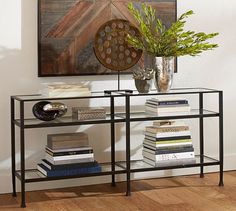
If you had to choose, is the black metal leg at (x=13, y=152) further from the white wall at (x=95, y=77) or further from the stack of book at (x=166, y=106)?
the stack of book at (x=166, y=106)

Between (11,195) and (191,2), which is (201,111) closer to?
(191,2)

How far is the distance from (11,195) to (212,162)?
1215mm

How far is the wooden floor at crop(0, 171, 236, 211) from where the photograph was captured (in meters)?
3.16

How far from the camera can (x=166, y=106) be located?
3.49 m

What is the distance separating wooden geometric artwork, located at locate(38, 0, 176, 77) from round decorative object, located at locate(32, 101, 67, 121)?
258 mm

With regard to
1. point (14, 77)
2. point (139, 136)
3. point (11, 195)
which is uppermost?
point (14, 77)

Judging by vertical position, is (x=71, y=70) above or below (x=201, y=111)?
above

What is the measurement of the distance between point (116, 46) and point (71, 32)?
281 millimetres

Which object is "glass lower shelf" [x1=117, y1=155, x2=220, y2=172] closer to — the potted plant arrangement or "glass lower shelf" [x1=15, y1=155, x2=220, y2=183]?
"glass lower shelf" [x1=15, y1=155, x2=220, y2=183]

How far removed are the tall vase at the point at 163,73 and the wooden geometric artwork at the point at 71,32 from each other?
316mm

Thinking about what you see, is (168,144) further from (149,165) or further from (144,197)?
(144,197)

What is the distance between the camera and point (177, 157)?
11.6ft

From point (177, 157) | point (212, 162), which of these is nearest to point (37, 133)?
point (177, 157)

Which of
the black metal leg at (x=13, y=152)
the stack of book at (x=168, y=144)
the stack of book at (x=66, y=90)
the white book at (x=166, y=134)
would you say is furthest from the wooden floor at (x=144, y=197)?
the stack of book at (x=66, y=90)
